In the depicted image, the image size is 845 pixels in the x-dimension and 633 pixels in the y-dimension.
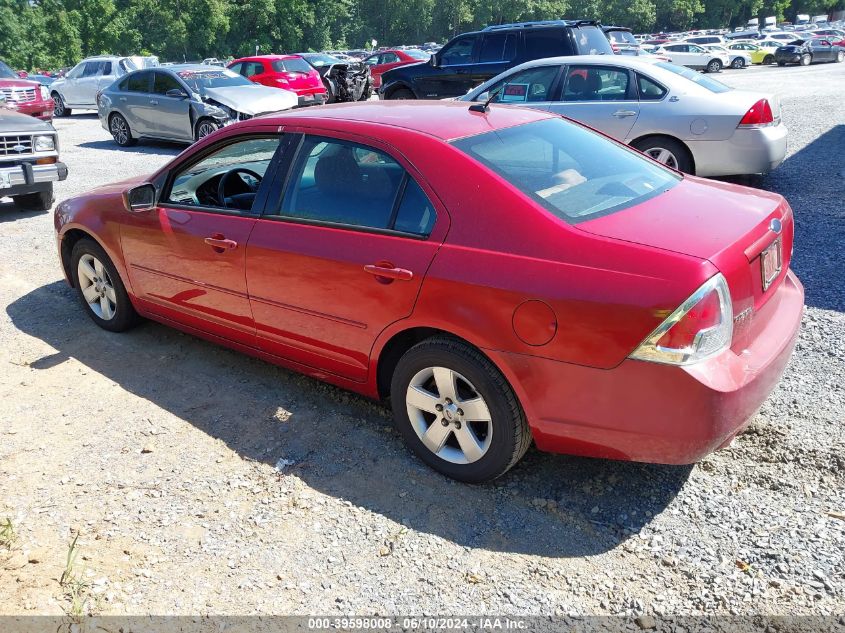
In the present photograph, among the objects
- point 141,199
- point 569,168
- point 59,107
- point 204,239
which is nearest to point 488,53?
point 141,199

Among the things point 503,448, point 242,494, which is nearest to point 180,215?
point 242,494

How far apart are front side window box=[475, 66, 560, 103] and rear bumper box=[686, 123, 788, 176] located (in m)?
1.95

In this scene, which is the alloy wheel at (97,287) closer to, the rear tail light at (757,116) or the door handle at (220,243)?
the door handle at (220,243)

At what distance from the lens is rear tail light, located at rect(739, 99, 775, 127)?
734 centimetres

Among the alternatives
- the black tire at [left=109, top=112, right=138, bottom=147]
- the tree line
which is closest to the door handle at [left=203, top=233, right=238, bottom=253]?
the black tire at [left=109, top=112, right=138, bottom=147]

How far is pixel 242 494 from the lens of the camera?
3.24 metres

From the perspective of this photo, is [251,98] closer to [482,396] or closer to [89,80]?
[89,80]

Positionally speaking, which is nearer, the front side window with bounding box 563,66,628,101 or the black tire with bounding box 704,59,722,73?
the front side window with bounding box 563,66,628,101

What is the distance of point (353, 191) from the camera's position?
3473mm

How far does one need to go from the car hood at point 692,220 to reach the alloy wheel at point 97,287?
356 cm

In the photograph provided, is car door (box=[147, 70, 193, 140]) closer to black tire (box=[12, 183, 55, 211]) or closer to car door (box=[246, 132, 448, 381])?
black tire (box=[12, 183, 55, 211])

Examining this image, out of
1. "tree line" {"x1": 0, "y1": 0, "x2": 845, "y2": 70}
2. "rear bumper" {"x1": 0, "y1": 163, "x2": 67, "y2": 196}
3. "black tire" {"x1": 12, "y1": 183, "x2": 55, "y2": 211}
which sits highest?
"tree line" {"x1": 0, "y1": 0, "x2": 845, "y2": 70}

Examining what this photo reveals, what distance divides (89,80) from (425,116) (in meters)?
20.4

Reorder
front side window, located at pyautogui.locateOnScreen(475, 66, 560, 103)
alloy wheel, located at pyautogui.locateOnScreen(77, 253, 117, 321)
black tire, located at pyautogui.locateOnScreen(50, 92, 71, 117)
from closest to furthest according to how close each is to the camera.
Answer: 1. alloy wheel, located at pyautogui.locateOnScreen(77, 253, 117, 321)
2. front side window, located at pyautogui.locateOnScreen(475, 66, 560, 103)
3. black tire, located at pyautogui.locateOnScreen(50, 92, 71, 117)
